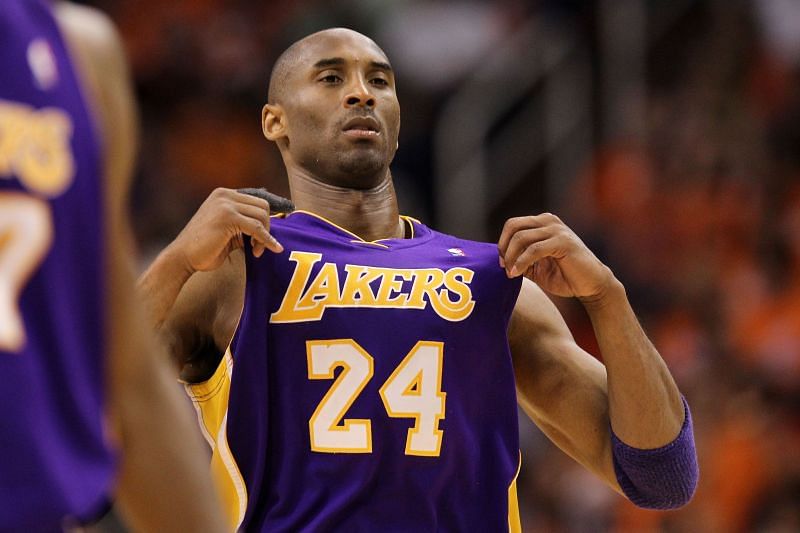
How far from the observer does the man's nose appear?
4207 mm

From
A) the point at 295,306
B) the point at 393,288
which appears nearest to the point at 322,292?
the point at 295,306

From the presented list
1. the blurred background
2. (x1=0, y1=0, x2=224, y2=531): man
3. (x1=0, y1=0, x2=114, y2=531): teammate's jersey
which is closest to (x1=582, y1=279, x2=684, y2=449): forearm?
(x1=0, y1=0, x2=224, y2=531): man

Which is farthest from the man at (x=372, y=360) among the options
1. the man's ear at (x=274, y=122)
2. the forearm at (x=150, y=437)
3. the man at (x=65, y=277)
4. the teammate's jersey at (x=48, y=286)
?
the teammate's jersey at (x=48, y=286)

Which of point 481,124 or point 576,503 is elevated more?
point 481,124

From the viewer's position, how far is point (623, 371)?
13.2ft

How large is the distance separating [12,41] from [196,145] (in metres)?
9.09

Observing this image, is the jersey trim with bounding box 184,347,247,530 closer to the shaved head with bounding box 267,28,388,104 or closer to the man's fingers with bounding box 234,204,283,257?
the man's fingers with bounding box 234,204,283,257

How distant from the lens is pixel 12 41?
158 cm

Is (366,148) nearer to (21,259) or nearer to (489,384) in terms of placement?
(489,384)

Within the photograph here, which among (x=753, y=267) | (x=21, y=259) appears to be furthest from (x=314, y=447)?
(x=753, y=267)

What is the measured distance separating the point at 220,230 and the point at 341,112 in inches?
27.3

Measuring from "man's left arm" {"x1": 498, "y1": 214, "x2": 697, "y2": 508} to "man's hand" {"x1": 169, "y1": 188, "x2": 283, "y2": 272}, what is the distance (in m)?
0.74

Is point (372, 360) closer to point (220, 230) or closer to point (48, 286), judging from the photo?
point (220, 230)

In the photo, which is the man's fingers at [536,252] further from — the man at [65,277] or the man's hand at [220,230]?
the man at [65,277]
